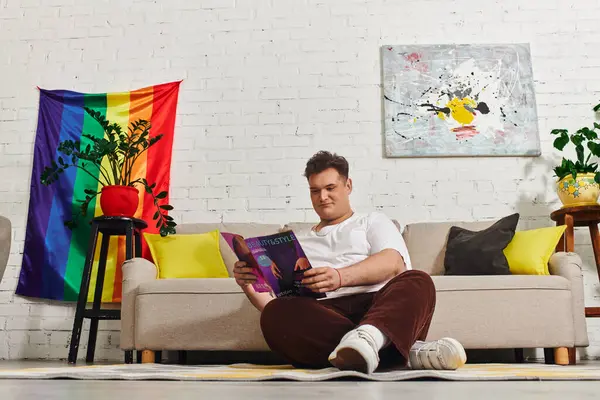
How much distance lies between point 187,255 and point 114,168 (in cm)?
72

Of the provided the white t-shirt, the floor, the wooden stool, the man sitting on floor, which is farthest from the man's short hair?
the wooden stool

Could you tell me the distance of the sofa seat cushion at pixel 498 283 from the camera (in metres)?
2.75

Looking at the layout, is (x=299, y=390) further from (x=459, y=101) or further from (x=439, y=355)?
(x=459, y=101)

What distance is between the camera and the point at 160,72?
4145 millimetres

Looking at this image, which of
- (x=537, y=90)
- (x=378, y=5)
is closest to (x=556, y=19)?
(x=537, y=90)

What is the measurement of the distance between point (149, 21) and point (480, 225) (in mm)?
2508

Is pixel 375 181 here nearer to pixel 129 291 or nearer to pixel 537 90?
pixel 537 90

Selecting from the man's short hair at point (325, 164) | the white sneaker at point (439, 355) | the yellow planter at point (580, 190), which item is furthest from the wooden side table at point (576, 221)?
the white sneaker at point (439, 355)

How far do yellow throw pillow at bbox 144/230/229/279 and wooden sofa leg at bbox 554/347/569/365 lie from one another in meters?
1.63

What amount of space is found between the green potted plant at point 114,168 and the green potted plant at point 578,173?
2174 mm

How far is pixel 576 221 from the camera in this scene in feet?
11.5

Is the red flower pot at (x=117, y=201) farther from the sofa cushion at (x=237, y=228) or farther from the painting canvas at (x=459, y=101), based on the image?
the painting canvas at (x=459, y=101)

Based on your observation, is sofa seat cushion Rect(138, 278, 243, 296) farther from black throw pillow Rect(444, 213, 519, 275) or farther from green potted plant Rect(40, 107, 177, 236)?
black throw pillow Rect(444, 213, 519, 275)

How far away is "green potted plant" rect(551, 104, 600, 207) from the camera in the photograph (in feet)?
11.3
